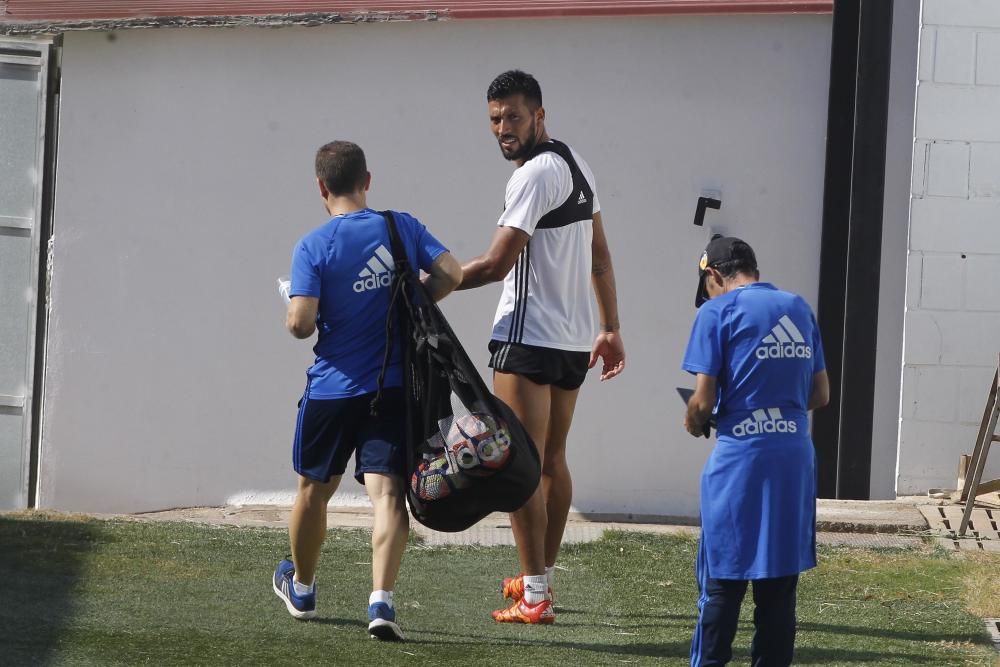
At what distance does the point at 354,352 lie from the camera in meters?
4.81

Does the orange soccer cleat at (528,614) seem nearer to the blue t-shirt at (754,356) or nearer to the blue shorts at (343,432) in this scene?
the blue shorts at (343,432)

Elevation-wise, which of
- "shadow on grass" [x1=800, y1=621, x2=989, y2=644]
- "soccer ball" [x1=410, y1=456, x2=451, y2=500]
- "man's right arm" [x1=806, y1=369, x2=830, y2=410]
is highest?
"man's right arm" [x1=806, y1=369, x2=830, y2=410]

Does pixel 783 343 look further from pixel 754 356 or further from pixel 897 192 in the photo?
pixel 897 192

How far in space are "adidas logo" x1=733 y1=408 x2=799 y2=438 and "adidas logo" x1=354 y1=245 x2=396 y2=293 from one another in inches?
53.1

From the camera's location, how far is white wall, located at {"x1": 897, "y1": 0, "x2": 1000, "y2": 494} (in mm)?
7785

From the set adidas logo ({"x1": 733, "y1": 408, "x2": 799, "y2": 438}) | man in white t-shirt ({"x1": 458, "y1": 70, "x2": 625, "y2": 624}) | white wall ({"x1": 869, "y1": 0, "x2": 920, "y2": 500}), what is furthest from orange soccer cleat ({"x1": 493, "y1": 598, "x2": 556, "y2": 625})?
white wall ({"x1": 869, "y1": 0, "x2": 920, "y2": 500})

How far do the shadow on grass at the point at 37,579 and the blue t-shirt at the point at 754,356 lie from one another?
7.17 feet

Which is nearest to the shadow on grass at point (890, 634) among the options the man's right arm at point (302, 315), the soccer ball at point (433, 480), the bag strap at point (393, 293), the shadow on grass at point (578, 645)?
the shadow on grass at point (578, 645)

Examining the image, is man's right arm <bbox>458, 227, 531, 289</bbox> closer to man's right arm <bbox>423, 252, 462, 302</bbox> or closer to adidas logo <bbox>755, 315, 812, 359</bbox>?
man's right arm <bbox>423, 252, 462, 302</bbox>

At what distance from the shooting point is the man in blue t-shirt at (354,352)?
471 centimetres

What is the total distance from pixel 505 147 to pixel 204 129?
308 centimetres

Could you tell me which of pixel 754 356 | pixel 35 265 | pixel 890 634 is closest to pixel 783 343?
pixel 754 356

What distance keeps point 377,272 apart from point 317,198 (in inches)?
124

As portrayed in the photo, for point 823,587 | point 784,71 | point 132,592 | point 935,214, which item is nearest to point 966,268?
point 935,214
